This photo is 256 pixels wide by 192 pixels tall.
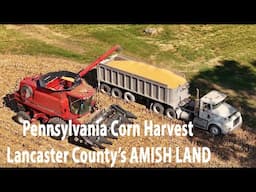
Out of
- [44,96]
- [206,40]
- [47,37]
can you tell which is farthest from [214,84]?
[47,37]

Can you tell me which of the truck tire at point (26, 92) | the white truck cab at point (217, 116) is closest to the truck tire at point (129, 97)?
the white truck cab at point (217, 116)

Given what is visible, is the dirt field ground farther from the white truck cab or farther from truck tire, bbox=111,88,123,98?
the white truck cab

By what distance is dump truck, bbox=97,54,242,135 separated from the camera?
25781 millimetres

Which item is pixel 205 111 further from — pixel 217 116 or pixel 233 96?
pixel 233 96

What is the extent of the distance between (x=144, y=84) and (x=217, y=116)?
3844 mm

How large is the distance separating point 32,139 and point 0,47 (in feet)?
36.6

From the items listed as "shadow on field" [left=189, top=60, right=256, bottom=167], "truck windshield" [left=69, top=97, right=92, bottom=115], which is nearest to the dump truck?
"shadow on field" [left=189, top=60, right=256, bottom=167]

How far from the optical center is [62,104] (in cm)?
2512

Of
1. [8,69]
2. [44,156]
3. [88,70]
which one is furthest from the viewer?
[8,69]

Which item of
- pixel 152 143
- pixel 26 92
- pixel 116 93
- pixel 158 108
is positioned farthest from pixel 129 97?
pixel 26 92

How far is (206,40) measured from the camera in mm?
35875

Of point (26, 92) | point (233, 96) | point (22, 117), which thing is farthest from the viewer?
point (233, 96)

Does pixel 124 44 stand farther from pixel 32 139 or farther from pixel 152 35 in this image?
pixel 32 139

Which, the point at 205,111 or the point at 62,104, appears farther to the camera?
the point at 205,111
